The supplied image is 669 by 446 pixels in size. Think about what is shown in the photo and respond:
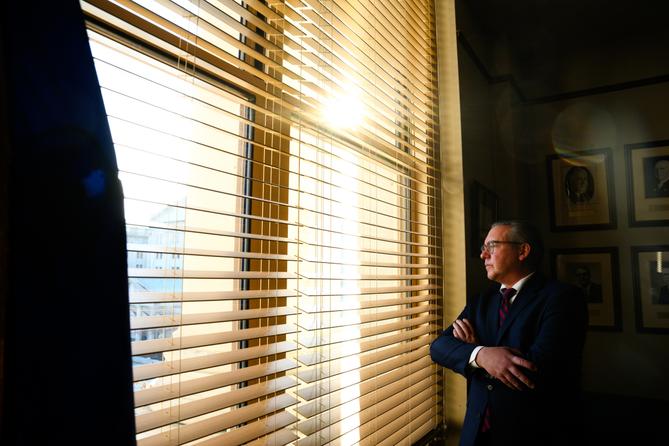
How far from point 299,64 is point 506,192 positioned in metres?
1.94

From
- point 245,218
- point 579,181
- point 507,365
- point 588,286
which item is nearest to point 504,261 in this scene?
point 507,365

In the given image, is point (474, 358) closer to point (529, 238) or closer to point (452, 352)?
point (452, 352)

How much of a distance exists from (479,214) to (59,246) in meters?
1.91

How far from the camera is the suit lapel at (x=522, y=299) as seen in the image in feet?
4.88

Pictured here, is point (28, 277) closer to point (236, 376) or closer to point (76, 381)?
point (76, 381)

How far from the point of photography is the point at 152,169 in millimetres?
807

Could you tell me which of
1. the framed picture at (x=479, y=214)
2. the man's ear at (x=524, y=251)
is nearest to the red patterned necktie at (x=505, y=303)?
the man's ear at (x=524, y=251)

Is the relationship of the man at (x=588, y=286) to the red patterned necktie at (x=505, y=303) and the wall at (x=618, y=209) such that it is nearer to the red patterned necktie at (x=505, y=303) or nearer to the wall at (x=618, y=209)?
the wall at (x=618, y=209)

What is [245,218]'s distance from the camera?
949 mm

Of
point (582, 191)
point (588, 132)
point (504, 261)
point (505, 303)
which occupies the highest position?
point (588, 132)

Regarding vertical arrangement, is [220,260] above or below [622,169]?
below

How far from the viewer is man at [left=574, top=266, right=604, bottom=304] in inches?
104

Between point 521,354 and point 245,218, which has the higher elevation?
point 245,218

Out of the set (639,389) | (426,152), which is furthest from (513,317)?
(639,389)
